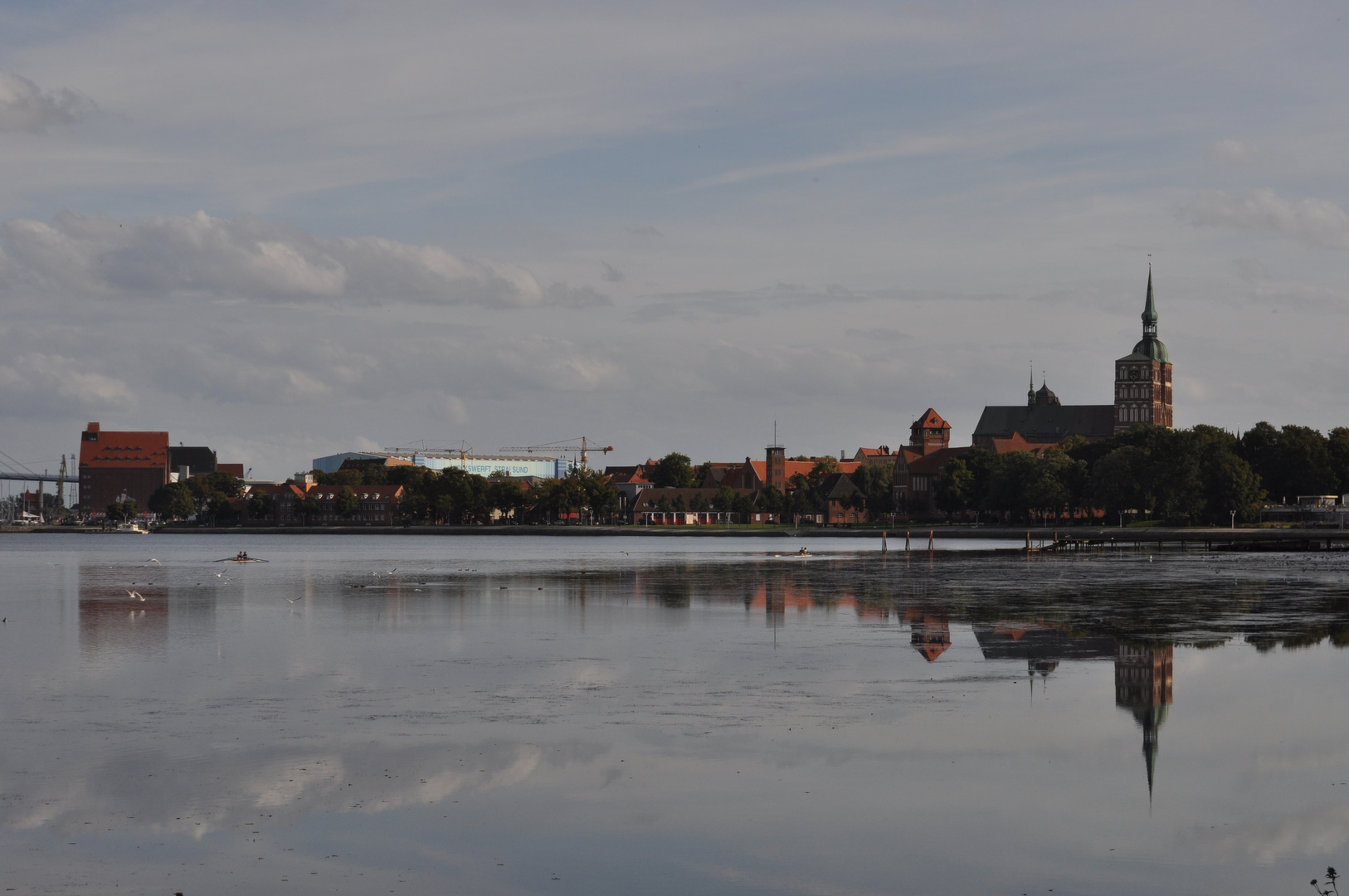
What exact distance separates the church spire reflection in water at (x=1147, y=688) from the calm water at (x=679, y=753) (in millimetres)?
125

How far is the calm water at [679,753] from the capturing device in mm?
13242

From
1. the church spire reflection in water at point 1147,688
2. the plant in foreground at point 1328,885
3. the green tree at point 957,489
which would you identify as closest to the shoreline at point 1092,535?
the green tree at point 957,489

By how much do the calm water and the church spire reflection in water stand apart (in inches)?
4.9

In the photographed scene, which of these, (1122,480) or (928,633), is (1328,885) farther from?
(1122,480)

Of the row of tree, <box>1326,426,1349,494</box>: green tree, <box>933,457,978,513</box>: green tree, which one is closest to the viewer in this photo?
the row of tree

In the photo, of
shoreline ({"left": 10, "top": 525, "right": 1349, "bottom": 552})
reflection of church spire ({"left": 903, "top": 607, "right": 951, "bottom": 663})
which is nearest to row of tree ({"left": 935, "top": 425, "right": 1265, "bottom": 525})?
shoreline ({"left": 10, "top": 525, "right": 1349, "bottom": 552})

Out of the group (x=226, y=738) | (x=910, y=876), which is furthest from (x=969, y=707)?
(x=226, y=738)

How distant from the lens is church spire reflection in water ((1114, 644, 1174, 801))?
19.7 meters

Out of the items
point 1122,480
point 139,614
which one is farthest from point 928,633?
point 1122,480

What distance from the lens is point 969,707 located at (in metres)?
21.8

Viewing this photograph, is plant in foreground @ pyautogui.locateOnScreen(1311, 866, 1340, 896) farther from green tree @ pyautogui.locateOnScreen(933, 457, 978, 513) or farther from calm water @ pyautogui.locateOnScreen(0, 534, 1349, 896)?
green tree @ pyautogui.locateOnScreen(933, 457, 978, 513)

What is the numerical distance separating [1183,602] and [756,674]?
23.0 m

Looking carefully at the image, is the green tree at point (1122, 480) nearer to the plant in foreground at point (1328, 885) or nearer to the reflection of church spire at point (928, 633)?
the reflection of church spire at point (928, 633)

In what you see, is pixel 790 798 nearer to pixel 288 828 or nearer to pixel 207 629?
pixel 288 828
